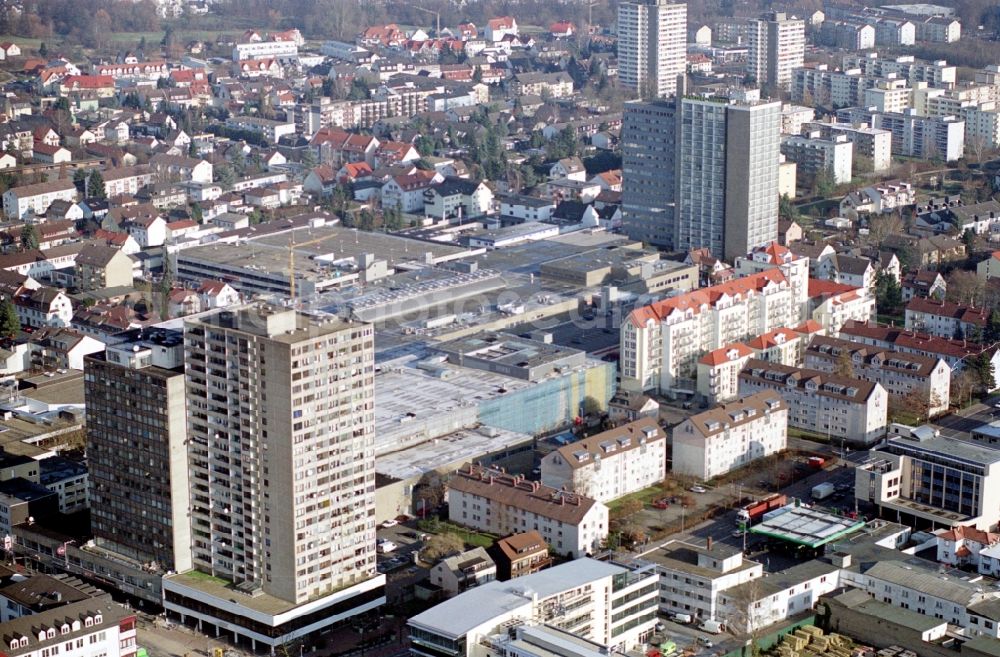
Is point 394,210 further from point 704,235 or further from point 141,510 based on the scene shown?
point 141,510

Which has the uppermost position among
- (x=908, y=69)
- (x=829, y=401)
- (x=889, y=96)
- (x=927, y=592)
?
(x=908, y=69)

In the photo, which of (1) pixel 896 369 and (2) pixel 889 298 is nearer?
(1) pixel 896 369

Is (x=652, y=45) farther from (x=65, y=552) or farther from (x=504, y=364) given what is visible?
(x=65, y=552)

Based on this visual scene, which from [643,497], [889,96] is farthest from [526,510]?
[889,96]

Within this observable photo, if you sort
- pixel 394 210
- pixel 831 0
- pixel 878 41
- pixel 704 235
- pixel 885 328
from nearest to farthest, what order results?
pixel 885 328 → pixel 704 235 → pixel 394 210 → pixel 878 41 → pixel 831 0

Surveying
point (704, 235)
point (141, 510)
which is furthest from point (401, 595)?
point (704, 235)

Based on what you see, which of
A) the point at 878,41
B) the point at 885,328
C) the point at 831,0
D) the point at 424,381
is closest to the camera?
the point at 424,381
